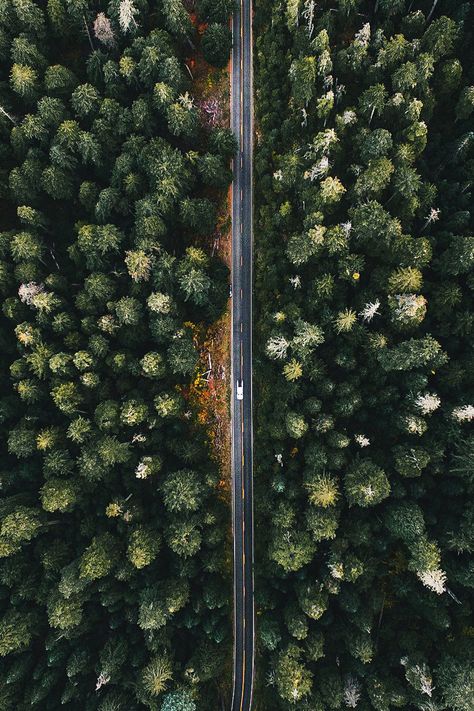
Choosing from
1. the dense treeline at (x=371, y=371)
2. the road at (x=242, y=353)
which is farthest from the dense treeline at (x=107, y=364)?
the dense treeline at (x=371, y=371)

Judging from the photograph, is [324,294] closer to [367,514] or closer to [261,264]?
[261,264]

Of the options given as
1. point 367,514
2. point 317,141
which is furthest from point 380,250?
point 367,514

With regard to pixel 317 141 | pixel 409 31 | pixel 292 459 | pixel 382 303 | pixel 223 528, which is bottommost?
pixel 223 528

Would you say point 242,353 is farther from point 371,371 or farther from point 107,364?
point 371,371

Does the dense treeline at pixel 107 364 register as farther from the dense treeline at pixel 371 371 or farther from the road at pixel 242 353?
the dense treeline at pixel 371 371

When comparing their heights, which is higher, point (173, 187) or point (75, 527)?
point (173, 187)

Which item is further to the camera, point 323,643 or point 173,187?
point 173,187
